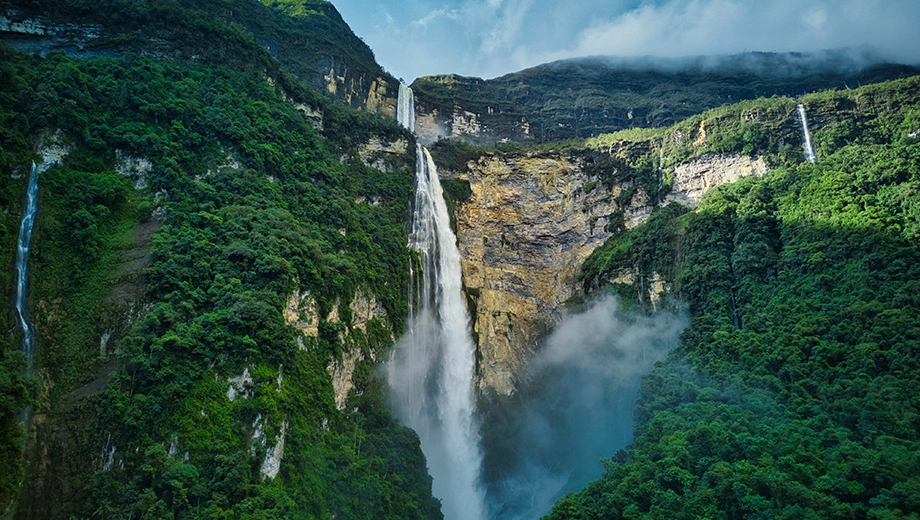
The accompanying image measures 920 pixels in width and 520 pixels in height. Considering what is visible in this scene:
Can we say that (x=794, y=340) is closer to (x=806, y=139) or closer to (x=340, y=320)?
(x=806, y=139)

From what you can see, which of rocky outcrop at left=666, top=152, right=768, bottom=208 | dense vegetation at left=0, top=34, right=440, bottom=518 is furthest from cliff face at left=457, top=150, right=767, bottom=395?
dense vegetation at left=0, top=34, right=440, bottom=518

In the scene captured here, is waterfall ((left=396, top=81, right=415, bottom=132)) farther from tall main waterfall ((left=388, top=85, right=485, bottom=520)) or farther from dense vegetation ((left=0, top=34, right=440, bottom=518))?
dense vegetation ((left=0, top=34, right=440, bottom=518))

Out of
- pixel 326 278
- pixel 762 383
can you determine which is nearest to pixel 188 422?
pixel 326 278

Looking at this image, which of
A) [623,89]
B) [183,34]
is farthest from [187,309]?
[623,89]

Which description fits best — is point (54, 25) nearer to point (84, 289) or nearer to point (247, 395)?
point (84, 289)

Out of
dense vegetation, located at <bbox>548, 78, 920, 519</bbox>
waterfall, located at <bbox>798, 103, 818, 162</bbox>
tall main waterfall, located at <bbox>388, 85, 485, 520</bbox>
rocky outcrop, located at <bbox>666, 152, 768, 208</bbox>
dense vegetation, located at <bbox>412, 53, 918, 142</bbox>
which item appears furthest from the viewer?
dense vegetation, located at <bbox>412, 53, 918, 142</bbox>

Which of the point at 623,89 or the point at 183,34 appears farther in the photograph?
the point at 623,89
